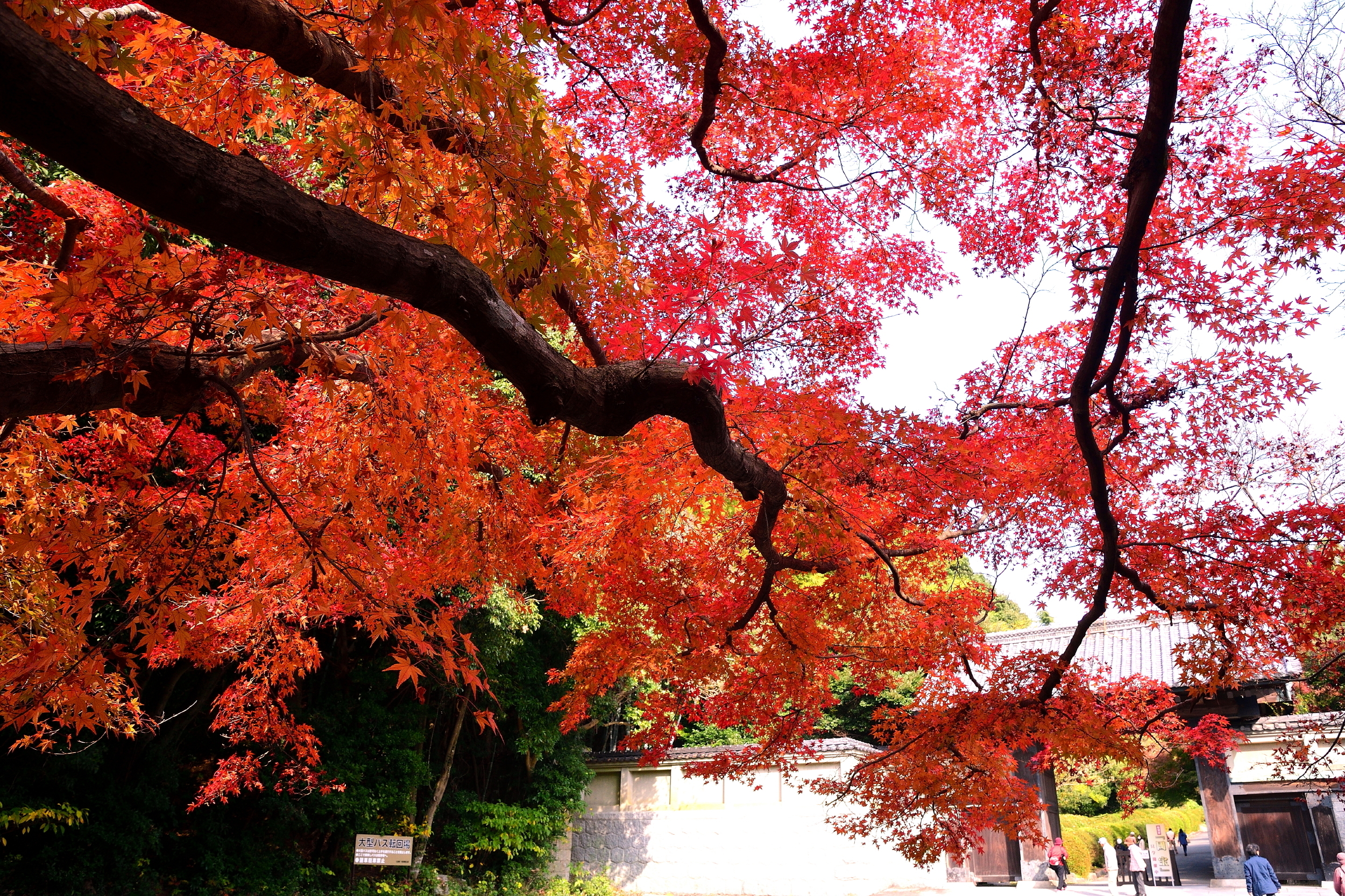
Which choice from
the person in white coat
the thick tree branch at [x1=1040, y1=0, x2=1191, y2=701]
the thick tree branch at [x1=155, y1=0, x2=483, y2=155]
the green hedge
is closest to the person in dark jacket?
Result: the person in white coat

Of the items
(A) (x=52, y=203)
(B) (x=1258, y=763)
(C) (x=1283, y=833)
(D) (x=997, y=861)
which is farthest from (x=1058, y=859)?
(A) (x=52, y=203)

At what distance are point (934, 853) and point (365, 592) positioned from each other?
→ 571 cm

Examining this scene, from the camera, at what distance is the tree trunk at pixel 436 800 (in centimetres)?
1175

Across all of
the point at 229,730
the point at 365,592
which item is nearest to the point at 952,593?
the point at 365,592

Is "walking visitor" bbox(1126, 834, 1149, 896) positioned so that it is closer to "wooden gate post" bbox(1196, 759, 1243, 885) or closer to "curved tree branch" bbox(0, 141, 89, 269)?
"wooden gate post" bbox(1196, 759, 1243, 885)

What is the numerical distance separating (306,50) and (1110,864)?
1675cm

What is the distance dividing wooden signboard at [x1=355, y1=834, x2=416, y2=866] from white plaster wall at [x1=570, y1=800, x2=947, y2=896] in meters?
5.73

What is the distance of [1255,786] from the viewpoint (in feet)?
38.2

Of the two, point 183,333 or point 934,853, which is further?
point 934,853

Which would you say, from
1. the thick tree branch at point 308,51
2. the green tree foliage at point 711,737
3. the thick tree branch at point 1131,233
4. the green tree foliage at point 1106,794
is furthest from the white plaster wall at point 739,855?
the thick tree branch at point 308,51

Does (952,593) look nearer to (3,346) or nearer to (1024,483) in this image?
(1024,483)

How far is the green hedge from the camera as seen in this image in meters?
15.6

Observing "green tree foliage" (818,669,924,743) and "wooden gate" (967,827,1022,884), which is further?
"green tree foliage" (818,669,924,743)

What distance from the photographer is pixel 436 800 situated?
12383mm
